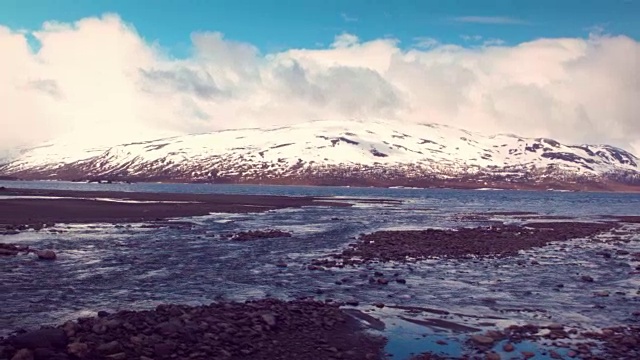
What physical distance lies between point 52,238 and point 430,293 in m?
32.2

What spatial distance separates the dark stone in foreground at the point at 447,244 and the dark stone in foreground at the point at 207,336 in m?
14.6

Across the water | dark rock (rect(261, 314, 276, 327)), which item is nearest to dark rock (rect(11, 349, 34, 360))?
the water

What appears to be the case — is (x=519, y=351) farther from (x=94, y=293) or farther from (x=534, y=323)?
(x=94, y=293)

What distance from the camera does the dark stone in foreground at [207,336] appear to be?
16.5 m

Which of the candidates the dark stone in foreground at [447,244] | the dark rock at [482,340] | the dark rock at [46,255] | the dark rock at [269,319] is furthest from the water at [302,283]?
the dark rock at [269,319]

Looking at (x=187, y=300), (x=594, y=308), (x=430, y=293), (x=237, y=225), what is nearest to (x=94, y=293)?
(x=187, y=300)

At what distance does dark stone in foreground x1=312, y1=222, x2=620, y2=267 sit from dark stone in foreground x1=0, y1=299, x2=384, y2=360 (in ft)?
47.9

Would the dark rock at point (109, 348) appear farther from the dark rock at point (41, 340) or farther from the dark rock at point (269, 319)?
the dark rock at point (269, 319)

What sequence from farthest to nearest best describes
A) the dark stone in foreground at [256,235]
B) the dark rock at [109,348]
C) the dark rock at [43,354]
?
the dark stone in foreground at [256,235]
the dark rock at [109,348]
the dark rock at [43,354]

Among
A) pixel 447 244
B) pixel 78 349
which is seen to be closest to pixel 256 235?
pixel 447 244

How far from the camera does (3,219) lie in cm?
6147

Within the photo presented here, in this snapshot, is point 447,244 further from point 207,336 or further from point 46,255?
point 207,336

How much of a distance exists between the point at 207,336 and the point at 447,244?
32709mm

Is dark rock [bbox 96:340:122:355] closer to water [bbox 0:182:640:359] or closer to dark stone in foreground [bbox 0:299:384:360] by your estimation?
dark stone in foreground [bbox 0:299:384:360]
